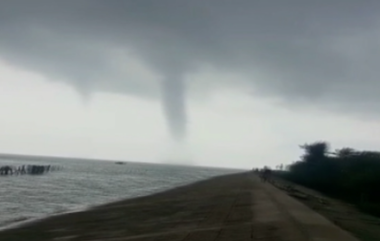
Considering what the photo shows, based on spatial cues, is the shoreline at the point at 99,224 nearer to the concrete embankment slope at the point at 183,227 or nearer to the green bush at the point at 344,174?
the concrete embankment slope at the point at 183,227

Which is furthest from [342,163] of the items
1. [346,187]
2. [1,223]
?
[1,223]

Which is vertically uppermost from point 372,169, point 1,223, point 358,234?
point 372,169

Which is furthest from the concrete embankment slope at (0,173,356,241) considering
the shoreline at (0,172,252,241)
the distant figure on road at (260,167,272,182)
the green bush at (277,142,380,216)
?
the distant figure on road at (260,167,272,182)

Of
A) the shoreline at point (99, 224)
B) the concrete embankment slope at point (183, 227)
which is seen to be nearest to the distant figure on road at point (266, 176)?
the shoreline at point (99, 224)

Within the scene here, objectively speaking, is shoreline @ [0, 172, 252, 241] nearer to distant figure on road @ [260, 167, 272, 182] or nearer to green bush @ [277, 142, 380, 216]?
green bush @ [277, 142, 380, 216]

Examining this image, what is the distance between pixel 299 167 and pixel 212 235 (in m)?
95.6

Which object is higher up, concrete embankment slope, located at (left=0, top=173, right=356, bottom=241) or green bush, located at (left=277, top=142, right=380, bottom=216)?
green bush, located at (left=277, top=142, right=380, bottom=216)

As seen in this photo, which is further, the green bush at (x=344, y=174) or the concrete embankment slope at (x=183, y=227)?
the green bush at (x=344, y=174)

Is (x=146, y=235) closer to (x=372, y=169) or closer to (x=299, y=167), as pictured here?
(x=372, y=169)

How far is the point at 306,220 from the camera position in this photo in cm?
2612

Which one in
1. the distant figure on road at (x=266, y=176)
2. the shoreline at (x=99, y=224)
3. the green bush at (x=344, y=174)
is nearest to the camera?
the shoreline at (x=99, y=224)

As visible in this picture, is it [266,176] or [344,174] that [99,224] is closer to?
[344,174]

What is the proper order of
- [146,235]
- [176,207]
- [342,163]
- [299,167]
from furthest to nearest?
[299,167] → [342,163] → [176,207] → [146,235]

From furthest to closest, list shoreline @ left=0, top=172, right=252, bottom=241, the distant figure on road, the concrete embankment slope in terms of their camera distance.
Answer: the distant figure on road
shoreline @ left=0, top=172, right=252, bottom=241
the concrete embankment slope
